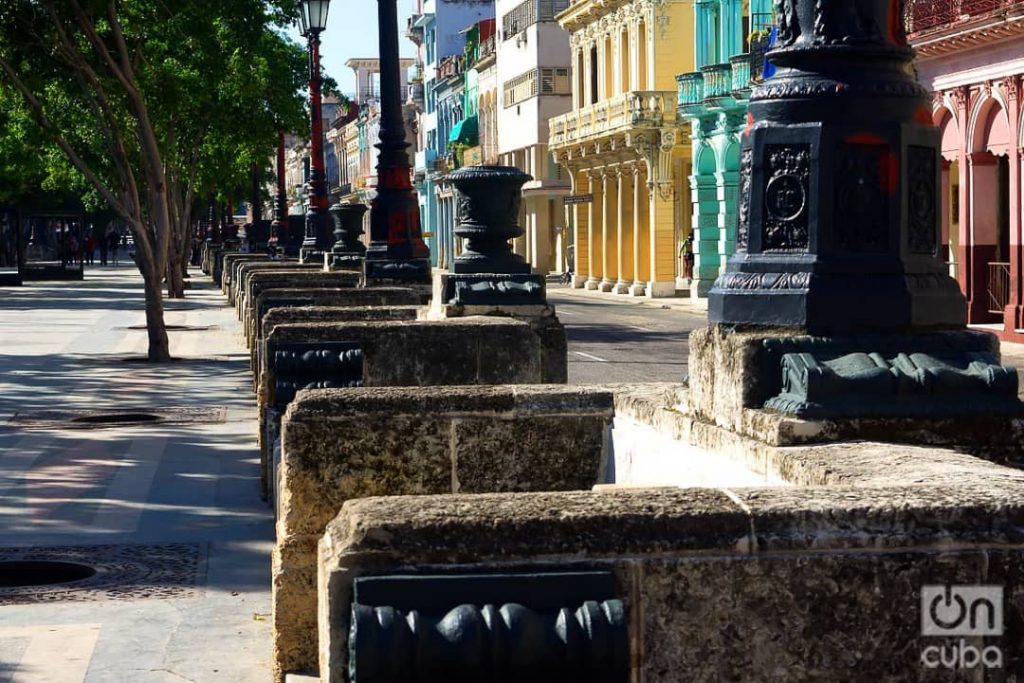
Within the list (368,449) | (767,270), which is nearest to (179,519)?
(368,449)

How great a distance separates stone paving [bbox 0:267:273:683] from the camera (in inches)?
272

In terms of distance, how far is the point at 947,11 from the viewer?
105 ft

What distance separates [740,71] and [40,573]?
35.0 metres

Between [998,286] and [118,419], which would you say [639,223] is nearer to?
[998,286]

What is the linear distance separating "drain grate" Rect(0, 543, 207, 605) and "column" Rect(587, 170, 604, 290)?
5044 cm

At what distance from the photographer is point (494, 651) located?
3.37 metres

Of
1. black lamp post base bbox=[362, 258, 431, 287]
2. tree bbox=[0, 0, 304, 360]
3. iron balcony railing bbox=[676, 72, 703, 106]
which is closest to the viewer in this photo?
black lamp post base bbox=[362, 258, 431, 287]

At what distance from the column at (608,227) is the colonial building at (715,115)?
9684 mm

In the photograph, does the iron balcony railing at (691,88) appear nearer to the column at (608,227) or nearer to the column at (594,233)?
the column at (608,227)

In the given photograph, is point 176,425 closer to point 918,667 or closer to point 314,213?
point 918,667

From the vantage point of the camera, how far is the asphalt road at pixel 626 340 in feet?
69.8

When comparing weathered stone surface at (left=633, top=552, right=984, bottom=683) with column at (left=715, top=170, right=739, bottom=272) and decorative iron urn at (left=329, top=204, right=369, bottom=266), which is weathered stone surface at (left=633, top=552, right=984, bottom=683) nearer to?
decorative iron urn at (left=329, top=204, right=369, bottom=266)

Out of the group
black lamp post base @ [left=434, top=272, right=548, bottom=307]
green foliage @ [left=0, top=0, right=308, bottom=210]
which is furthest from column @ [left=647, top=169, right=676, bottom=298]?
black lamp post base @ [left=434, top=272, right=548, bottom=307]

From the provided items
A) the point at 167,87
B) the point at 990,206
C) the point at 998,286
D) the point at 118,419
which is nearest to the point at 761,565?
the point at 118,419
